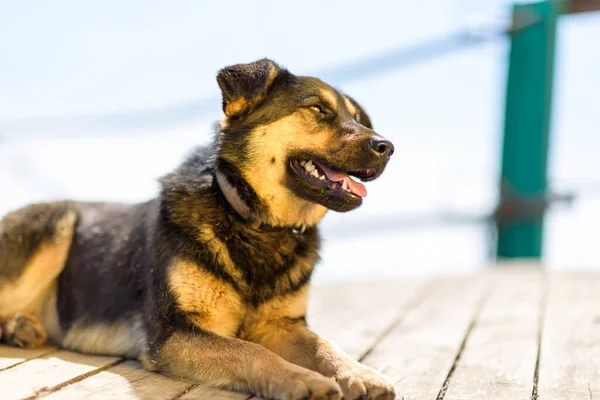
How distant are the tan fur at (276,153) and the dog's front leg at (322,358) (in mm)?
425

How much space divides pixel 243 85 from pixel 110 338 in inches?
45.6

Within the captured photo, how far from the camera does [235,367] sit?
261 centimetres

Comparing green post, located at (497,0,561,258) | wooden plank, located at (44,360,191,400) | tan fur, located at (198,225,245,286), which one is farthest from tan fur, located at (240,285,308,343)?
green post, located at (497,0,561,258)

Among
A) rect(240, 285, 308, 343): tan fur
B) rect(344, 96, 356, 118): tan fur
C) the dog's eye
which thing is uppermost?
rect(344, 96, 356, 118): tan fur

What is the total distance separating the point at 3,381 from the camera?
2654 mm

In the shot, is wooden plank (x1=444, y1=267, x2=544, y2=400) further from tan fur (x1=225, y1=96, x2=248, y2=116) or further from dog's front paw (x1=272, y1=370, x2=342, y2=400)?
tan fur (x1=225, y1=96, x2=248, y2=116)

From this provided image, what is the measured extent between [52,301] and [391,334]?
159 centimetres

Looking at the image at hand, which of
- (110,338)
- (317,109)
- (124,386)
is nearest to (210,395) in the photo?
(124,386)

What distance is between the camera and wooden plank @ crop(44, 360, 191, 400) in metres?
2.51

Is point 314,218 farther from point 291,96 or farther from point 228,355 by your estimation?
point 228,355

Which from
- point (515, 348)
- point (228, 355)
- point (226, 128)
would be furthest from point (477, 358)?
point (226, 128)

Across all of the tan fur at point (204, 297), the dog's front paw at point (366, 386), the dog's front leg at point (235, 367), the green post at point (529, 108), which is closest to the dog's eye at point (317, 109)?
the tan fur at point (204, 297)

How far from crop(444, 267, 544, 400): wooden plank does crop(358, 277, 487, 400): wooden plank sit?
7cm

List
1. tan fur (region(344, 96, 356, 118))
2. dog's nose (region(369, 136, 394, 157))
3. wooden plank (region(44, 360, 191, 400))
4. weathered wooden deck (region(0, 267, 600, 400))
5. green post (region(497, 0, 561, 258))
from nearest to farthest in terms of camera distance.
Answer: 1. wooden plank (region(44, 360, 191, 400))
2. weathered wooden deck (region(0, 267, 600, 400))
3. dog's nose (region(369, 136, 394, 157))
4. tan fur (region(344, 96, 356, 118))
5. green post (region(497, 0, 561, 258))
